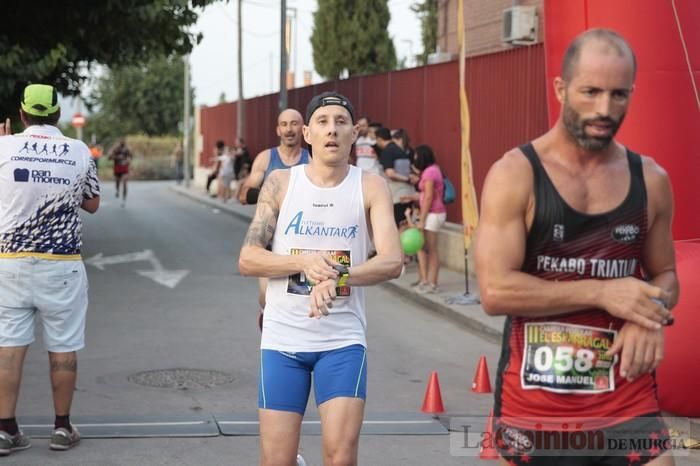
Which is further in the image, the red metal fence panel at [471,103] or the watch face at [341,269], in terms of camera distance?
the red metal fence panel at [471,103]

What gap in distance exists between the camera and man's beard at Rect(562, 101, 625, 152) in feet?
10.5

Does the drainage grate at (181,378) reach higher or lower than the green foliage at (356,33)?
lower

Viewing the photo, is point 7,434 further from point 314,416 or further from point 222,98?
point 222,98

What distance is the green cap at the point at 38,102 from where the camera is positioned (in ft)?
21.2

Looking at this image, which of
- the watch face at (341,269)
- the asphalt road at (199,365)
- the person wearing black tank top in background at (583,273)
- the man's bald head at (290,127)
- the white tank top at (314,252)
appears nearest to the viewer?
the person wearing black tank top in background at (583,273)

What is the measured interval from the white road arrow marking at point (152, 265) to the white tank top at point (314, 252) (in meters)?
9.79

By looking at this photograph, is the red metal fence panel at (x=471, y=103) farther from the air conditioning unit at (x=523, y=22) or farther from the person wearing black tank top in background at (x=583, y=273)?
the person wearing black tank top in background at (x=583, y=273)

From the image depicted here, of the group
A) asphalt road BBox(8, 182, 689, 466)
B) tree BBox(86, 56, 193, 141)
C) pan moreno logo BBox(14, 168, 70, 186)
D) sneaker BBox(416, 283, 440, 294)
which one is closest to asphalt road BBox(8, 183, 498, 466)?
asphalt road BBox(8, 182, 689, 466)

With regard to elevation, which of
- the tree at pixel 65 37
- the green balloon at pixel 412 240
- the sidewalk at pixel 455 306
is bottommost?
the sidewalk at pixel 455 306

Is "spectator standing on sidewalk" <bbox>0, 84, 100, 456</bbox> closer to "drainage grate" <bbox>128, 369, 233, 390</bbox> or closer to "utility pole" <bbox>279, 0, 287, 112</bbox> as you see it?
"drainage grate" <bbox>128, 369, 233, 390</bbox>

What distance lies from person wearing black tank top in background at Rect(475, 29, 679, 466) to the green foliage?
4650cm

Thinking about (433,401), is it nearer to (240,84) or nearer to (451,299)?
(451,299)

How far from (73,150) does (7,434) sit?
5.52ft

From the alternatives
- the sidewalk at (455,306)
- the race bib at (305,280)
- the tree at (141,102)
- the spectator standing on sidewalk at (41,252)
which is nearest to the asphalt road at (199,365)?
the sidewalk at (455,306)
